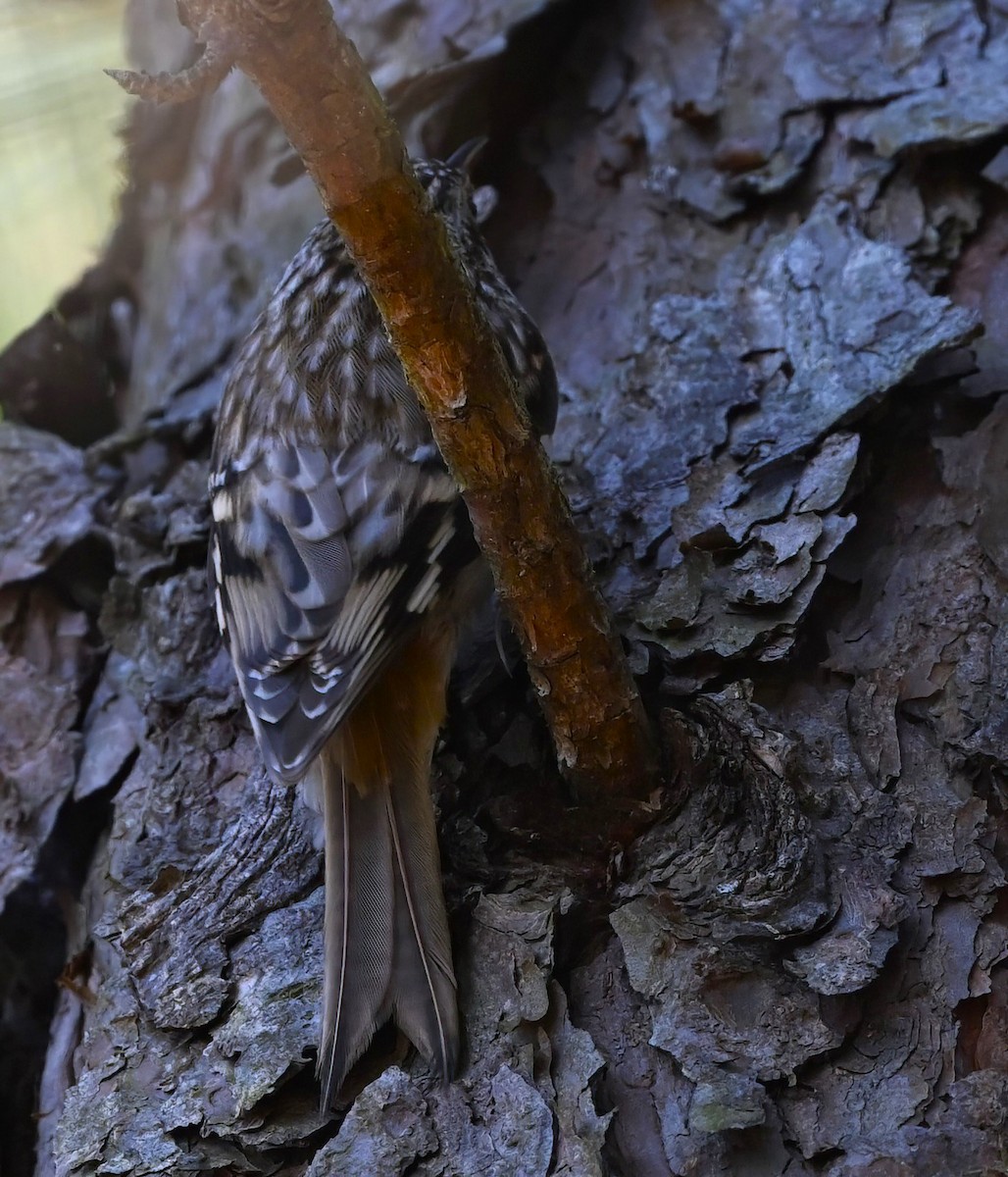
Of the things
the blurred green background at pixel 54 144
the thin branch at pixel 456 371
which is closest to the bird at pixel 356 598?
the thin branch at pixel 456 371

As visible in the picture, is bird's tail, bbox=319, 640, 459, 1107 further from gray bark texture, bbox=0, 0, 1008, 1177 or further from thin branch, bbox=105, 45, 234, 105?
thin branch, bbox=105, 45, 234, 105

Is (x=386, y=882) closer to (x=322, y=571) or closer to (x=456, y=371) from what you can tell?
(x=322, y=571)

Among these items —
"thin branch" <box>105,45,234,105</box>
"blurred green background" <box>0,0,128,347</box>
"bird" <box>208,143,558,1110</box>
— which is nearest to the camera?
"thin branch" <box>105,45,234,105</box>

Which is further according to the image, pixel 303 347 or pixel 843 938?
pixel 303 347

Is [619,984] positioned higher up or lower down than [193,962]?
lower down

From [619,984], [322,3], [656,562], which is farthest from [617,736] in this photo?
[322,3]

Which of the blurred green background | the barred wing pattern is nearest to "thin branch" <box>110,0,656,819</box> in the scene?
the barred wing pattern

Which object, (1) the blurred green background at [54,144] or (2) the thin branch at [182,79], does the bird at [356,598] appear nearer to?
(2) the thin branch at [182,79]

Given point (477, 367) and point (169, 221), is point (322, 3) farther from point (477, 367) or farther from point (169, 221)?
point (169, 221)
